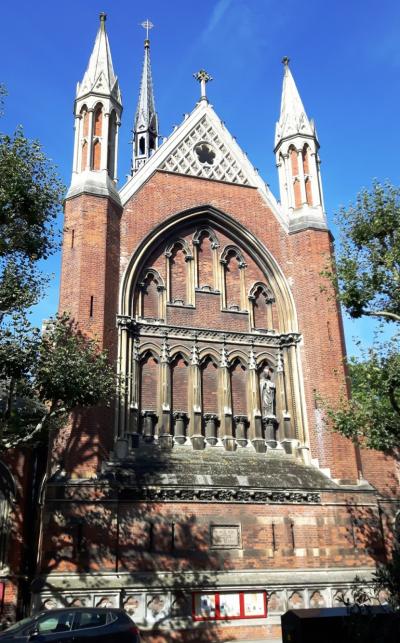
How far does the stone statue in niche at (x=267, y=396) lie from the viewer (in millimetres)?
18828

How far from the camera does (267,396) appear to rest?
62.3 ft

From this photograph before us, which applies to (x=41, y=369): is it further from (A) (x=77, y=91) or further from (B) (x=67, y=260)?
(A) (x=77, y=91)

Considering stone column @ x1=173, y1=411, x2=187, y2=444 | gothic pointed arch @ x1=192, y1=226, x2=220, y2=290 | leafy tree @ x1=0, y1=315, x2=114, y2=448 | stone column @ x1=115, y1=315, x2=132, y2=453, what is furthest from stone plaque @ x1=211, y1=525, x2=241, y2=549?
gothic pointed arch @ x1=192, y1=226, x2=220, y2=290

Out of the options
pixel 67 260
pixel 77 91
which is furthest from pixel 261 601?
pixel 77 91

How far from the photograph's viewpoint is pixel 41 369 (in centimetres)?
1302

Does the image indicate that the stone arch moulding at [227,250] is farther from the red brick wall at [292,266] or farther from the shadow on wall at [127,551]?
the shadow on wall at [127,551]

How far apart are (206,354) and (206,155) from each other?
732cm

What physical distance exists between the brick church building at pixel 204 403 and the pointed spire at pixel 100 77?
0.07m

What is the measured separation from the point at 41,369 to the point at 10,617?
7.96 m

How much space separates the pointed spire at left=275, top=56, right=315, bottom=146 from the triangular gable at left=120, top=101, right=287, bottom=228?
189cm

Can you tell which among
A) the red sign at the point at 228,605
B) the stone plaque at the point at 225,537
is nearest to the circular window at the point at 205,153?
the stone plaque at the point at 225,537

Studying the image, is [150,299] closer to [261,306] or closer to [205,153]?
[261,306]

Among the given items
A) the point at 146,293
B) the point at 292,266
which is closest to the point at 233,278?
the point at 292,266

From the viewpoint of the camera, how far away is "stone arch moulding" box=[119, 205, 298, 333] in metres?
19.2
